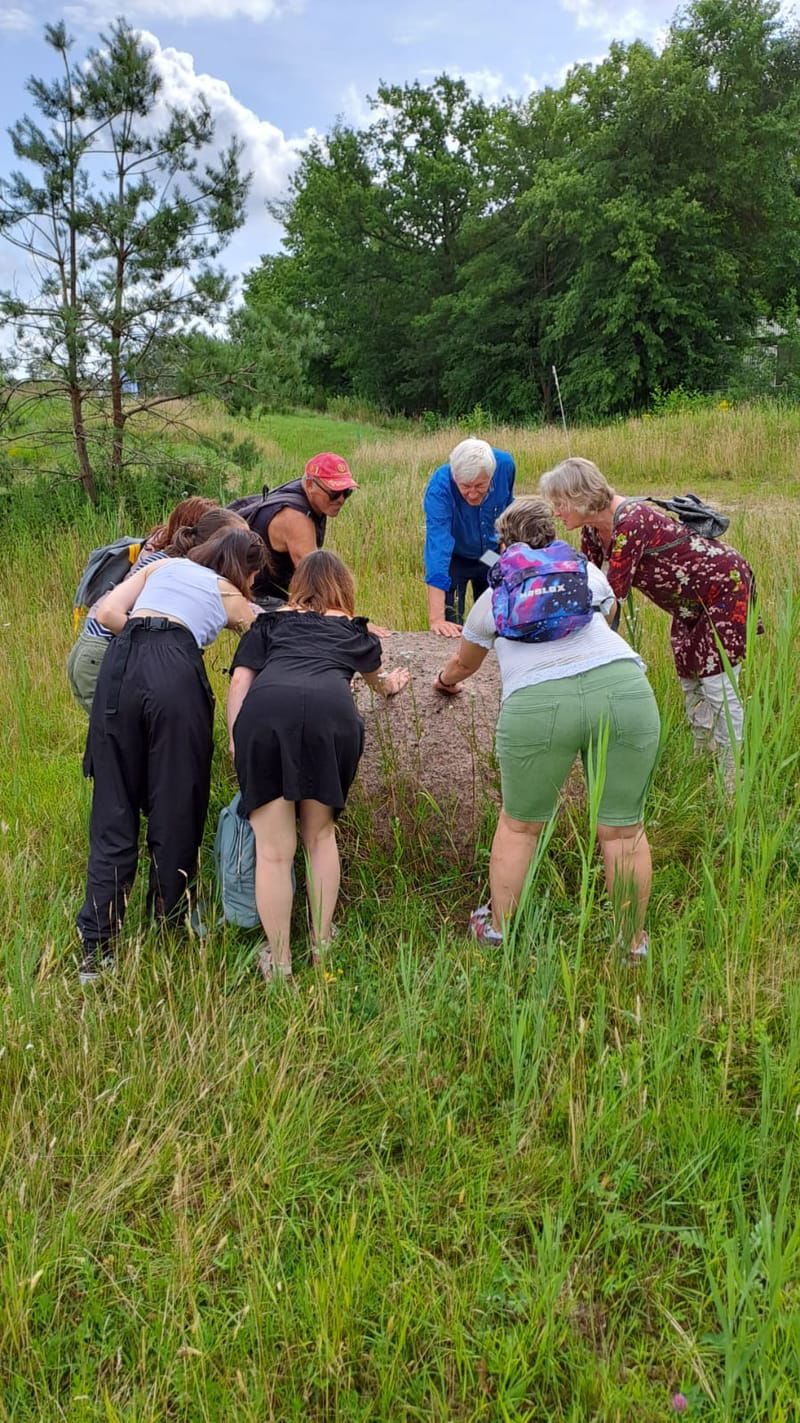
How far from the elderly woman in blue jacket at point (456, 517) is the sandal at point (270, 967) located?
200 centimetres

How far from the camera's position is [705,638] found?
12.5 ft

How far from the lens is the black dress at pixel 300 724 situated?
2.71m

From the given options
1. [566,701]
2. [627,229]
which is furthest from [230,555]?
[627,229]

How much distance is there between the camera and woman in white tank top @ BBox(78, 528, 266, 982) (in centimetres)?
292

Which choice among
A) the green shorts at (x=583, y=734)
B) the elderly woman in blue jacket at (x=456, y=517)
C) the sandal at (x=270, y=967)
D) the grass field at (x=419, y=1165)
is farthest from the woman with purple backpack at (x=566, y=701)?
the elderly woman in blue jacket at (x=456, y=517)

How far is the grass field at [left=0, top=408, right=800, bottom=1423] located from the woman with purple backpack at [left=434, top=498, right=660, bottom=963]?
278mm

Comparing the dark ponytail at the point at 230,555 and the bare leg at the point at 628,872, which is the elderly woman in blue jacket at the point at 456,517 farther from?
the bare leg at the point at 628,872

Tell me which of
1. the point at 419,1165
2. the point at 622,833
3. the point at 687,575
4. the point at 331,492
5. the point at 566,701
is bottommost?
the point at 419,1165

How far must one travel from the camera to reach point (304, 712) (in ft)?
8.88

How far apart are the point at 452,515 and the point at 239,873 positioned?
95.7 inches

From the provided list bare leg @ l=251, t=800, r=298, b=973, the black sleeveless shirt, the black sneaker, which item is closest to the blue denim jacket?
the black sleeveless shirt

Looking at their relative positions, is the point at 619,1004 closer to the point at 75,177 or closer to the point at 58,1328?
the point at 58,1328

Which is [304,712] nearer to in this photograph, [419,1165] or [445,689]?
[445,689]

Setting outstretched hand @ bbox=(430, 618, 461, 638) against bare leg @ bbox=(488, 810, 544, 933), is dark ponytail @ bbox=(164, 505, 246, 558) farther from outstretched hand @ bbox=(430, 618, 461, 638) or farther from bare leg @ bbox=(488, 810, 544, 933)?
bare leg @ bbox=(488, 810, 544, 933)
